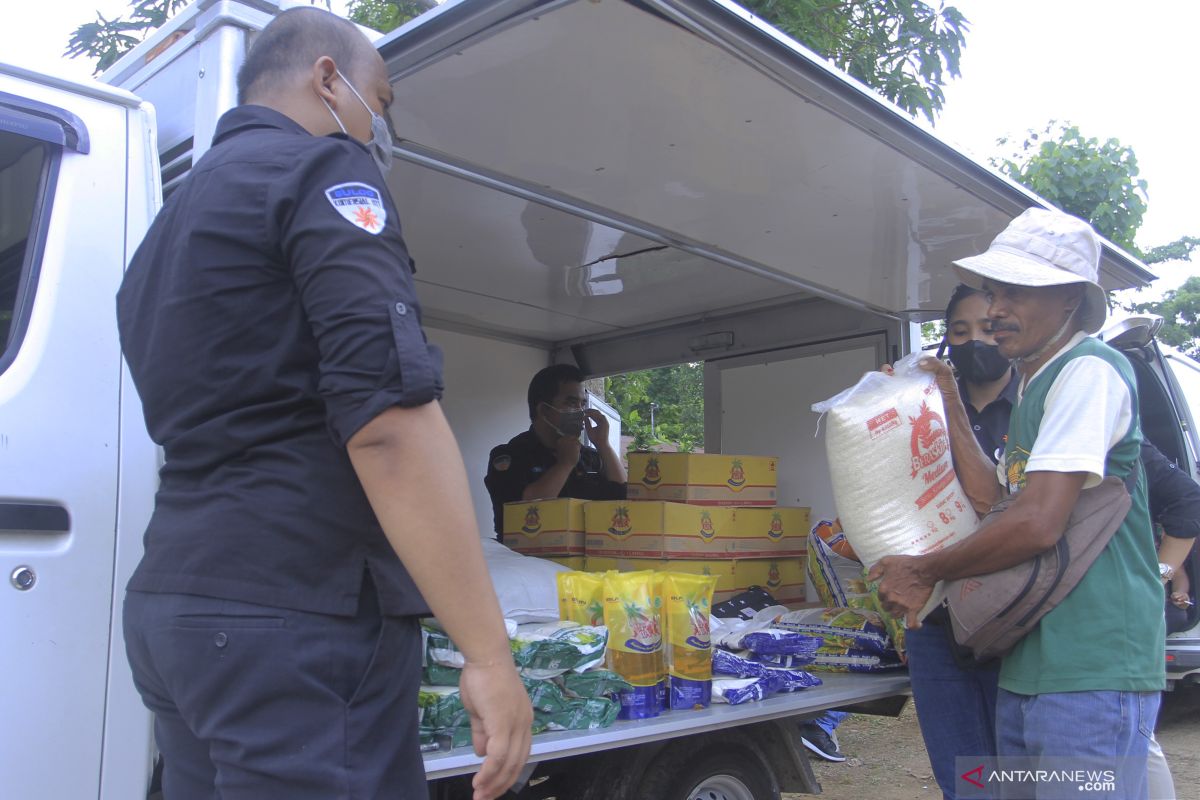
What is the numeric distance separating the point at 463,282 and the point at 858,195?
200 centimetres

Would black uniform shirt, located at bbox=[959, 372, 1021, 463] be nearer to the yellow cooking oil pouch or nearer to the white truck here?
the white truck

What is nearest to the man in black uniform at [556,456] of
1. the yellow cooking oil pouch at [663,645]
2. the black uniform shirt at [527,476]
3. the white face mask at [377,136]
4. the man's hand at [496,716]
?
the black uniform shirt at [527,476]

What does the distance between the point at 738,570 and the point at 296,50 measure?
2920 mm

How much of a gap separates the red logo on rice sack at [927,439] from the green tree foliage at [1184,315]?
23.8 m

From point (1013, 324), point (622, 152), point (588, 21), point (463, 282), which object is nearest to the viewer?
point (588, 21)

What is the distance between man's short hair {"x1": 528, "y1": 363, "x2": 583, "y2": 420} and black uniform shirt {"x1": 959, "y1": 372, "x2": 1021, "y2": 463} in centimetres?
241

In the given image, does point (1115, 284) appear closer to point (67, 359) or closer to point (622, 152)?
point (622, 152)

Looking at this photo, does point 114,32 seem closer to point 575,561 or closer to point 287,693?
point 575,561

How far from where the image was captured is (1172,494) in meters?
3.38

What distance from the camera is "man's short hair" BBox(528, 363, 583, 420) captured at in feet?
16.6

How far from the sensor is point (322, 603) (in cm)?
126

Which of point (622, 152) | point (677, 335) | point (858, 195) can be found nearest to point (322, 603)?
point (622, 152)

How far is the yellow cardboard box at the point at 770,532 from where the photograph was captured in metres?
3.96

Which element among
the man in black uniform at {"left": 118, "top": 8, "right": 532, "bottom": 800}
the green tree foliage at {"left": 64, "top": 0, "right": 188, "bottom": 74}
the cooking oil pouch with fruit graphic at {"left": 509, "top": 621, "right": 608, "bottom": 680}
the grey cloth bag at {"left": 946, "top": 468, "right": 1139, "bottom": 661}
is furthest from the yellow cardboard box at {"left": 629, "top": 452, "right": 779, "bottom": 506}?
the green tree foliage at {"left": 64, "top": 0, "right": 188, "bottom": 74}
